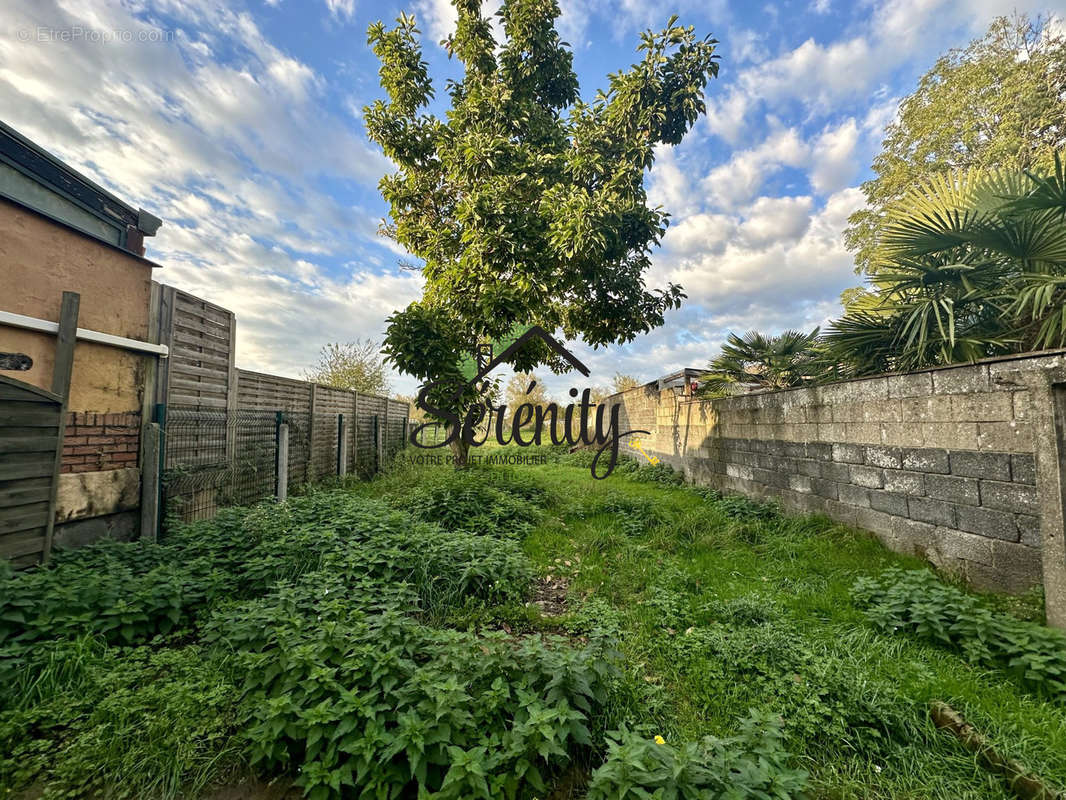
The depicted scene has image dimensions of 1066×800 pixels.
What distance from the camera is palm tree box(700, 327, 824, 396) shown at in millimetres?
6116

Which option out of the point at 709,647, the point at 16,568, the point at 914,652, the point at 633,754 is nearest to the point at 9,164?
the point at 16,568

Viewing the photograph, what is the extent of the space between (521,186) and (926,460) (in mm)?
6109

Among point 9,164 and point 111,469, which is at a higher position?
point 9,164

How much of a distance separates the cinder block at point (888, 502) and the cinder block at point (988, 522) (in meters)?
0.45

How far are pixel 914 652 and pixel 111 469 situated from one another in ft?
20.3

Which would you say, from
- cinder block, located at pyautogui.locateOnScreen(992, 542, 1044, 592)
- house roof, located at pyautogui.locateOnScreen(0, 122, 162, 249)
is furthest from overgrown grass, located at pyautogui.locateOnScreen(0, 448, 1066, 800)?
house roof, located at pyautogui.locateOnScreen(0, 122, 162, 249)

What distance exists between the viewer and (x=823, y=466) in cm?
446

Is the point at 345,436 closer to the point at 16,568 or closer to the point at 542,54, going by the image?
the point at 16,568

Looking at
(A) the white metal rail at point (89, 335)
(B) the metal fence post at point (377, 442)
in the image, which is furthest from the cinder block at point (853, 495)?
(B) the metal fence post at point (377, 442)

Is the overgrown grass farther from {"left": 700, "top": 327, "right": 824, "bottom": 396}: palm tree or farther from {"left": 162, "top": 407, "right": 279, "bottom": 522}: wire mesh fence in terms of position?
{"left": 700, "top": 327, "right": 824, "bottom": 396}: palm tree

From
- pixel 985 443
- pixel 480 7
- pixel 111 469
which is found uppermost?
pixel 480 7

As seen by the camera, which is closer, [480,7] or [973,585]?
[973,585]

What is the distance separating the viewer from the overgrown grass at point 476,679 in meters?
1.51

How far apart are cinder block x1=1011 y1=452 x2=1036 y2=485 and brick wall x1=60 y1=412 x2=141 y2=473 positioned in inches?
277
